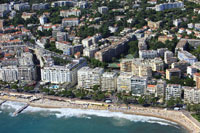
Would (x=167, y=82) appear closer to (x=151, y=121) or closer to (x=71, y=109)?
(x=151, y=121)

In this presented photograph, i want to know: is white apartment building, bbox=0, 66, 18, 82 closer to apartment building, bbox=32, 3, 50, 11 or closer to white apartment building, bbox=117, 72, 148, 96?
white apartment building, bbox=117, 72, 148, 96

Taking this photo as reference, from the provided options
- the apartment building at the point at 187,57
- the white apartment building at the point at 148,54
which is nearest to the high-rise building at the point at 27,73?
the white apartment building at the point at 148,54

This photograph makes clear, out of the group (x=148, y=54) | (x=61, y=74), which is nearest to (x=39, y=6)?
(x=148, y=54)

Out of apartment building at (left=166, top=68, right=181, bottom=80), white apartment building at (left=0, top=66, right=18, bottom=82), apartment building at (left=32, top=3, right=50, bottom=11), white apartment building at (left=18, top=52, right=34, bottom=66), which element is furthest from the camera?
apartment building at (left=32, top=3, right=50, bottom=11)

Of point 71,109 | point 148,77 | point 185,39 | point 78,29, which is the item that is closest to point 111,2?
point 78,29

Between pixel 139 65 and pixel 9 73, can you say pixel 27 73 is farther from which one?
pixel 139 65

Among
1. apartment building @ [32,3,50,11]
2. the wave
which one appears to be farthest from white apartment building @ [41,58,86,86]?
apartment building @ [32,3,50,11]
